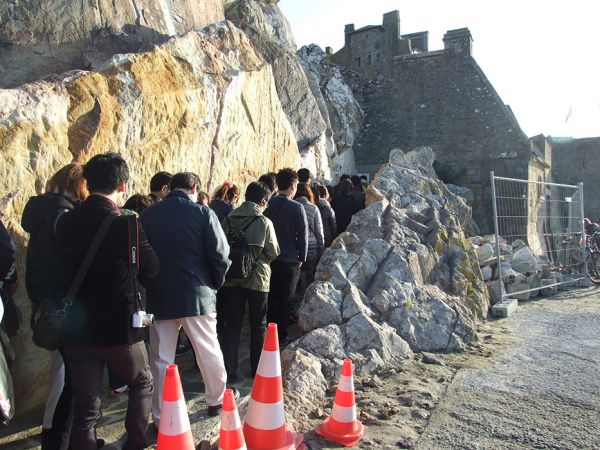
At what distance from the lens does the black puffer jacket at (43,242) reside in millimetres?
2828

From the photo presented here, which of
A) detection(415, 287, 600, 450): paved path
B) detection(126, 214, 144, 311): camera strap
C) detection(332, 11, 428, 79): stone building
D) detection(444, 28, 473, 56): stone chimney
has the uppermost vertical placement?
detection(332, 11, 428, 79): stone building

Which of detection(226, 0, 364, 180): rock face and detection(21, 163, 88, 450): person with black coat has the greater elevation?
detection(226, 0, 364, 180): rock face

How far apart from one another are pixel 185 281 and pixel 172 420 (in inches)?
43.1

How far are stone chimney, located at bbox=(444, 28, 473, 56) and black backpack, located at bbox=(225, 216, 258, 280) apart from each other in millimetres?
17094

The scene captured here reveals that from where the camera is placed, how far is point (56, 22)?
5.30m

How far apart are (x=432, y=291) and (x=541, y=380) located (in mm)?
1648

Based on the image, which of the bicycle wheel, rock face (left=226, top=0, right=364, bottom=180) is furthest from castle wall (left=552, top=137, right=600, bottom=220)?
the bicycle wheel

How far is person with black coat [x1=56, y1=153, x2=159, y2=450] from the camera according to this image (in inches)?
104

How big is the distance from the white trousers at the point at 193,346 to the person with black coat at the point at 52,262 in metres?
0.60

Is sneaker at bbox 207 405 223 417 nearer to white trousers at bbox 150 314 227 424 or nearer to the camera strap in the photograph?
white trousers at bbox 150 314 227 424

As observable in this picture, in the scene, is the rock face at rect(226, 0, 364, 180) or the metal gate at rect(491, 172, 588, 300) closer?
the metal gate at rect(491, 172, 588, 300)

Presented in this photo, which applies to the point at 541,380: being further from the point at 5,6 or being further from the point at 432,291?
the point at 5,6

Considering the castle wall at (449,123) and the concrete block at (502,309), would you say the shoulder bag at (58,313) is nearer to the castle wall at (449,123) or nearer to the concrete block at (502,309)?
the concrete block at (502,309)

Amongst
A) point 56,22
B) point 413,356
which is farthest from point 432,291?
point 56,22
